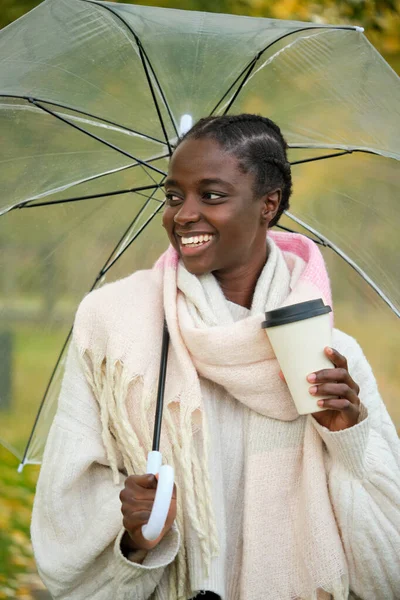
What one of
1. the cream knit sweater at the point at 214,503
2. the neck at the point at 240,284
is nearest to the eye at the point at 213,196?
the neck at the point at 240,284

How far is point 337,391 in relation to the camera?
2.08 meters

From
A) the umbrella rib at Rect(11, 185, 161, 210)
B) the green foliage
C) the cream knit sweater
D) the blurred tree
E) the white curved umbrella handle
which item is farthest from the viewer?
the blurred tree

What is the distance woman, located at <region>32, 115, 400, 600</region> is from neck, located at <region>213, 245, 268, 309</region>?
5 cm

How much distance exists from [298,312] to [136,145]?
852mm

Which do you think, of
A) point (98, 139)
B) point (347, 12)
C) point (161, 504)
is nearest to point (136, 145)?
point (98, 139)

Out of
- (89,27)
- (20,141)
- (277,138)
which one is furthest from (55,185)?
(277,138)

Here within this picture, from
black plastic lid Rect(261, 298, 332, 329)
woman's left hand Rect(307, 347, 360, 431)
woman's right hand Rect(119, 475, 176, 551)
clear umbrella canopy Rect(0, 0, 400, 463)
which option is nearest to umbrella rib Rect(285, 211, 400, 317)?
clear umbrella canopy Rect(0, 0, 400, 463)

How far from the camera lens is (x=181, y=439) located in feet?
7.22

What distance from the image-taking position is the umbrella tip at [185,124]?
2.49 meters

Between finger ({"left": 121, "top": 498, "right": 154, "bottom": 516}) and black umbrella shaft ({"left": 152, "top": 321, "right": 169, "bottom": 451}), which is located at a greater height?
black umbrella shaft ({"left": 152, "top": 321, "right": 169, "bottom": 451})

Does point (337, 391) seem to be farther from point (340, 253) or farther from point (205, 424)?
point (340, 253)

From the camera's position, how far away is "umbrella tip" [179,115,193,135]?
2494 millimetres

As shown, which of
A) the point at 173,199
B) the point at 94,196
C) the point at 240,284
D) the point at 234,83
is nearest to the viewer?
the point at 173,199

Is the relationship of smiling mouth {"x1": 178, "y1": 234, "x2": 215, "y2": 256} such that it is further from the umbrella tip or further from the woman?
the umbrella tip
